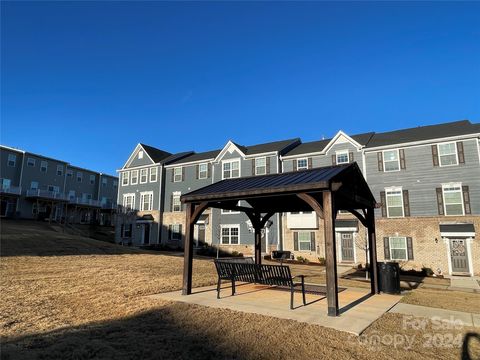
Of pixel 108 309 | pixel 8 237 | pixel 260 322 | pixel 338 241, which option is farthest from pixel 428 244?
pixel 8 237

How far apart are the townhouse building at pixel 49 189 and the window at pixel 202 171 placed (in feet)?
68.0

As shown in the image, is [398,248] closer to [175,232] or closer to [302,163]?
[302,163]

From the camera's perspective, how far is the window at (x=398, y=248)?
24.3 metres

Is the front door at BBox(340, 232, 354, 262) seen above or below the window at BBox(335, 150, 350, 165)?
below

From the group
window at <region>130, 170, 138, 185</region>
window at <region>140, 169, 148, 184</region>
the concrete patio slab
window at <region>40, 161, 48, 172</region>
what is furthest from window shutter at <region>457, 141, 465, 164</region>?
window at <region>40, 161, 48, 172</region>

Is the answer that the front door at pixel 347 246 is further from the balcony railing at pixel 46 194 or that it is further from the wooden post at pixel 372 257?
the balcony railing at pixel 46 194

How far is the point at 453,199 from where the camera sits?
2344 centimetres

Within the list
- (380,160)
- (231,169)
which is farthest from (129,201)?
(380,160)

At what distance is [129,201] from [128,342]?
37.4 metres

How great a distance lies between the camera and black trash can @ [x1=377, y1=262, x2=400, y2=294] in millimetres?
11297

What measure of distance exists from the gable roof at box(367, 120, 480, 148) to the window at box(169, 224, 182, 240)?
21.1 metres

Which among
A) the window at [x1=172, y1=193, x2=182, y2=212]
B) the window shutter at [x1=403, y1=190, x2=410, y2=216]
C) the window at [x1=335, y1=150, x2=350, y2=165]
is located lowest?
the window shutter at [x1=403, y1=190, x2=410, y2=216]

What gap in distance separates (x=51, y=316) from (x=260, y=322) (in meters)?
4.70

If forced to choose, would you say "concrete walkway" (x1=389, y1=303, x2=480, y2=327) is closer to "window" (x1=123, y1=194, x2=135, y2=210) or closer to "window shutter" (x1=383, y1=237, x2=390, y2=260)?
"window shutter" (x1=383, y1=237, x2=390, y2=260)
